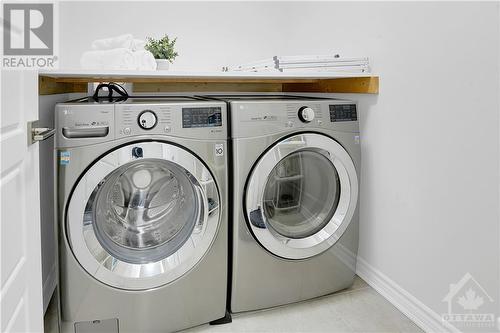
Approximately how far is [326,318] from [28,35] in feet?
6.15

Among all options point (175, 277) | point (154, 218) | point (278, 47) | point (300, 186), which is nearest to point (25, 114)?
point (154, 218)

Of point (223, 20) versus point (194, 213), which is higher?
point (223, 20)

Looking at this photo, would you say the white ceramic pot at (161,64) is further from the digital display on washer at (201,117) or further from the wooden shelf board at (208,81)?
the digital display on washer at (201,117)

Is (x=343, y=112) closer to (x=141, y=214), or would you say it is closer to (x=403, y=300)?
(x=403, y=300)

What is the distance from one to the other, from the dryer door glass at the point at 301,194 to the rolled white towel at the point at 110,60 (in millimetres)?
830

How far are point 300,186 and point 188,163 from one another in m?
0.61

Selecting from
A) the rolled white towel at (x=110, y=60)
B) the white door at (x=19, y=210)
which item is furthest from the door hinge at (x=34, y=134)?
the rolled white towel at (x=110, y=60)

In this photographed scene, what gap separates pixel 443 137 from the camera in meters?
1.55

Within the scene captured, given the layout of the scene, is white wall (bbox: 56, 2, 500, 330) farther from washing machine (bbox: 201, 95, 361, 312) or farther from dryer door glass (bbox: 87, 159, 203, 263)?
dryer door glass (bbox: 87, 159, 203, 263)

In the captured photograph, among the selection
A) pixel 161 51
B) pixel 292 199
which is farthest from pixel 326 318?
pixel 161 51

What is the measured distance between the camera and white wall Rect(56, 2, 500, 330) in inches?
54.7

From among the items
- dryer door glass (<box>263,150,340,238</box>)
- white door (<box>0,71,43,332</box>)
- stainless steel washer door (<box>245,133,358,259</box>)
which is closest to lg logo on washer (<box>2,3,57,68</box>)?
white door (<box>0,71,43,332</box>)

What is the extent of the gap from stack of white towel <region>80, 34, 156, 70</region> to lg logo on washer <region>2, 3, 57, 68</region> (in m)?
0.25

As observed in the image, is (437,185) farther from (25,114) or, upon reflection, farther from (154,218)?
(25,114)
